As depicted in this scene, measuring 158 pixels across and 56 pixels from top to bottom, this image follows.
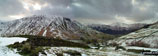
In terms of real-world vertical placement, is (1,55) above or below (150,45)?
above

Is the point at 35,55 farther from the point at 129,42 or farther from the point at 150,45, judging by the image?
the point at 129,42

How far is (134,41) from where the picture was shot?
16662cm

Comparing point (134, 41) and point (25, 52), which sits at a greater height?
point (25, 52)

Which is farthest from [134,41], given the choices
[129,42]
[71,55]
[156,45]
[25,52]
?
[25,52]

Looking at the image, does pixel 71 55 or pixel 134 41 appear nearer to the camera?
pixel 71 55

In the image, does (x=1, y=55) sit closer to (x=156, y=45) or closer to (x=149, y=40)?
(x=156, y=45)

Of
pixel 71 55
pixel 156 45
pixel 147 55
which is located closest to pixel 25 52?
pixel 71 55

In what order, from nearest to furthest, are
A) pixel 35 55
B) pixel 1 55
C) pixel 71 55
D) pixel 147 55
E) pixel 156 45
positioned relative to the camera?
pixel 1 55 → pixel 35 55 → pixel 71 55 → pixel 147 55 → pixel 156 45

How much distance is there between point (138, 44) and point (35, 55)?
5679 inches

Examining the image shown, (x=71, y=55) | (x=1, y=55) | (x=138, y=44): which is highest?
(x=1, y=55)

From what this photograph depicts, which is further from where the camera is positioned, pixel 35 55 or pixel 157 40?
pixel 157 40

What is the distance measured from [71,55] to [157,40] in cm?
12761

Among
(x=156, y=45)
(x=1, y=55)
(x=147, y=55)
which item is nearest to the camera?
(x=1, y=55)

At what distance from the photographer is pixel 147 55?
7338 cm
